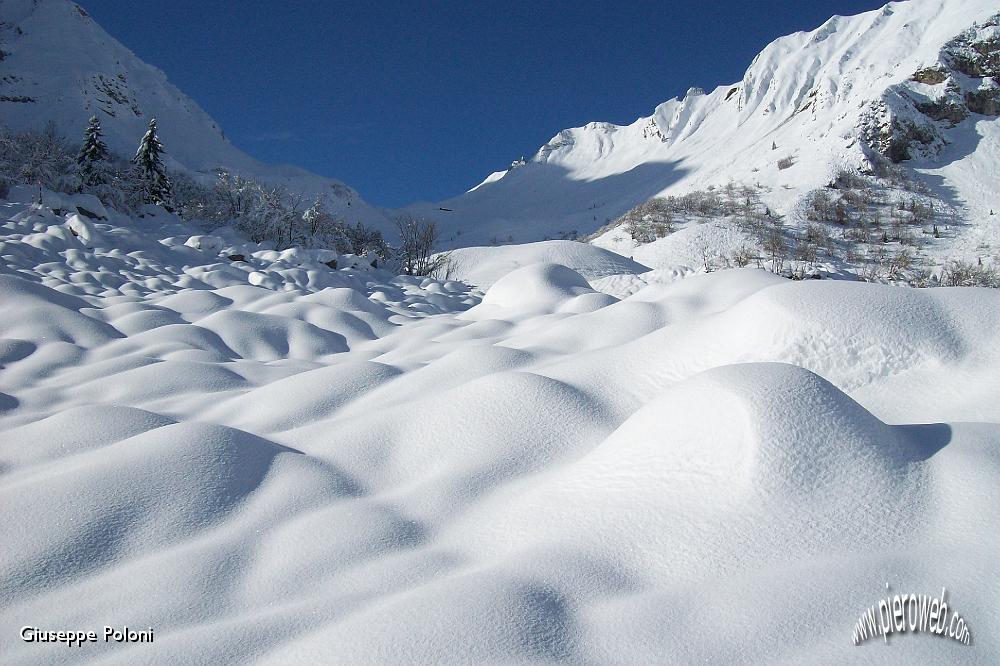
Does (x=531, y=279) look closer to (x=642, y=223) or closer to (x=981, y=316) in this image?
(x=981, y=316)

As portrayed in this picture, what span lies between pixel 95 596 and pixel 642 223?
656 inches

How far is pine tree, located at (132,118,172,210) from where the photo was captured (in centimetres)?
1780

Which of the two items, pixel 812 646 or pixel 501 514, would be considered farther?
pixel 501 514

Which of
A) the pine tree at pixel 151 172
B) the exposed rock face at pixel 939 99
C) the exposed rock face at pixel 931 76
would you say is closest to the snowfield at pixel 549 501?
the pine tree at pixel 151 172

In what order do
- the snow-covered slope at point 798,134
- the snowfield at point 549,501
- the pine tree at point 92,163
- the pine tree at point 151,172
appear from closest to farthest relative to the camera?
the snowfield at point 549,501
the pine tree at point 92,163
the pine tree at point 151,172
the snow-covered slope at point 798,134

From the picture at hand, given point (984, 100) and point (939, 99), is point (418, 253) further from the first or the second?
point (984, 100)

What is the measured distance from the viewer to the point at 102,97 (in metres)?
27.4

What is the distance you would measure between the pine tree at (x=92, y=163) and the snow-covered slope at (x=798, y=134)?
1555 cm

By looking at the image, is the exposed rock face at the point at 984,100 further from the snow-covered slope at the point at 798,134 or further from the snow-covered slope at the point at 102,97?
the snow-covered slope at the point at 102,97

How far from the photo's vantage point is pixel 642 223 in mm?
16875

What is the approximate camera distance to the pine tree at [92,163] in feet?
53.4

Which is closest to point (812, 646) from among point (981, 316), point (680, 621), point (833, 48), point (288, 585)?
point (680, 621)

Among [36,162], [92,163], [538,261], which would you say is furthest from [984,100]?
[36,162]

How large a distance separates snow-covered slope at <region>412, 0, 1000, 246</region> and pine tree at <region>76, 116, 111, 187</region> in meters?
15.5
